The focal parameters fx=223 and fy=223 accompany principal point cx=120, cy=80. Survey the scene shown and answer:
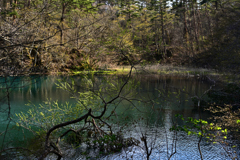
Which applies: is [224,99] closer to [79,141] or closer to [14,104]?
[79,141]

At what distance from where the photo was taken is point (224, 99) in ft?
32.5

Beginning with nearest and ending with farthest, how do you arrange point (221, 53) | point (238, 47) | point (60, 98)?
point (238, 47) → point (221, 53) → point (60, 98)

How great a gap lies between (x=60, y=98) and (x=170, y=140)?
7819mm

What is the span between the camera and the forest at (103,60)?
152 inches

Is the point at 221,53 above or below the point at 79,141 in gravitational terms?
above

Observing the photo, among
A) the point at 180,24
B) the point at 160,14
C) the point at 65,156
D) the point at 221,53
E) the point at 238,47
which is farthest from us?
the point at 180,24

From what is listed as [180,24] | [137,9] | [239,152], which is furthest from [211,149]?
[180,24]

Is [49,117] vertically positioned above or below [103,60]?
below

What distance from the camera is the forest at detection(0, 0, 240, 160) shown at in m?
3.86

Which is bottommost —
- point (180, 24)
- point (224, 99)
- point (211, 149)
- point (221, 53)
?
point (211, 149)

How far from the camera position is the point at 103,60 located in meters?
16.3

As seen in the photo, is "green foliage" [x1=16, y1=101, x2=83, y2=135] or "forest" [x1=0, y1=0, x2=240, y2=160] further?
"green foliage" [x1=16, y1=101, x2=83, y2=135]

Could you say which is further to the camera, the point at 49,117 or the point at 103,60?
the point at 103,60

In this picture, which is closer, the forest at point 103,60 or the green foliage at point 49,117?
the forest at point 103,60
